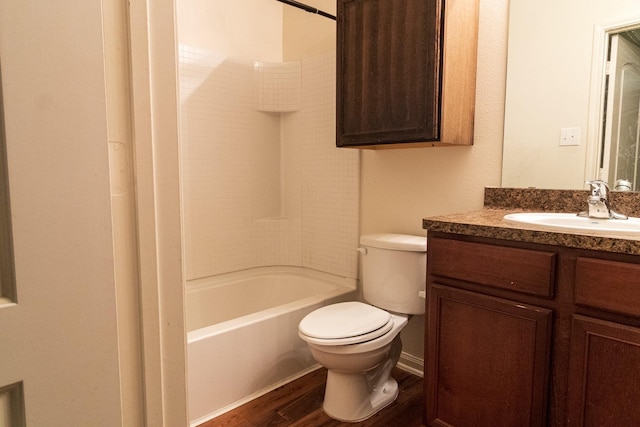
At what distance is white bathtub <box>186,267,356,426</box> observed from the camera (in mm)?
1759

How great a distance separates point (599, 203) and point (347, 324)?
3.45 feet

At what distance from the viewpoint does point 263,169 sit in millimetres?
2797

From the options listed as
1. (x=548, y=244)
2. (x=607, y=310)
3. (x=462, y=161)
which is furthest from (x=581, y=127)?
(x=607, y=310)

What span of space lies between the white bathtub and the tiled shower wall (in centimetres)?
10

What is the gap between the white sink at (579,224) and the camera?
111 cm

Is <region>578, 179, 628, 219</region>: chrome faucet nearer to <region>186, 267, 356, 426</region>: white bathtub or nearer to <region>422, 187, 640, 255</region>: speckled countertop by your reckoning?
<region>422, 187, 640, 255</region>: speckled countertop

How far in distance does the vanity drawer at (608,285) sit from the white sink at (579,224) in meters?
0.08

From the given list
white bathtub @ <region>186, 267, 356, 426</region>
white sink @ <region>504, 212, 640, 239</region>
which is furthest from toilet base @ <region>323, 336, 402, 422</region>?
white sink @ <region>504, 212, 640, 239</region>

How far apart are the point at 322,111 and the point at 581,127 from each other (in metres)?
1.43

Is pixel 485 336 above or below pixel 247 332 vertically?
above

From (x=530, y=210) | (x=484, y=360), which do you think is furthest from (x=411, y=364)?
(x=530, y=210)

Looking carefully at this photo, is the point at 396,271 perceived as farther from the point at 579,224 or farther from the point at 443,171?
the point at 579,224

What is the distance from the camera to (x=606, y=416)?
43.4 inches

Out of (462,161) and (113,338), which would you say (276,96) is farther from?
(113,338)
